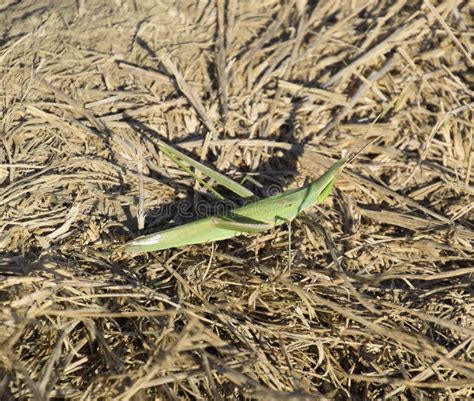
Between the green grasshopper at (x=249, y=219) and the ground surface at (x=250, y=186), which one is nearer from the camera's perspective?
the ground surface at (x=250, y=186)

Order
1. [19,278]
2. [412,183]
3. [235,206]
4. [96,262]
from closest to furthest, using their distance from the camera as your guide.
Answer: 1. [19,278]
2. [96,262]
3. [235,206]
4. [412,183]

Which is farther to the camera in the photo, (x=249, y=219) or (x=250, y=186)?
(x=250, y=186)

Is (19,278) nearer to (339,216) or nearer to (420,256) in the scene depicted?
(339,216)

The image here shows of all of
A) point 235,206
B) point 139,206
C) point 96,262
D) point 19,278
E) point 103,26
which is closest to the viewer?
point 19,278

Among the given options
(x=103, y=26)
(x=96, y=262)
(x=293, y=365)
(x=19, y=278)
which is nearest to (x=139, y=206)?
(x=96, y=262)

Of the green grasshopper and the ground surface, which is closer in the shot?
the ground surface
